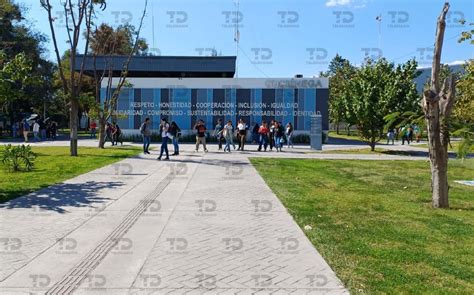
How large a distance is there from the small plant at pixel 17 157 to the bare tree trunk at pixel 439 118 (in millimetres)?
11288

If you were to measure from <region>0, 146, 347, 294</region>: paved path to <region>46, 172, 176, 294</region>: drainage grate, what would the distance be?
0.01m

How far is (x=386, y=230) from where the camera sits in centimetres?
688

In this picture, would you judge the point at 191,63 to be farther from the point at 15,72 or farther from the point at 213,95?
the point at 15,72

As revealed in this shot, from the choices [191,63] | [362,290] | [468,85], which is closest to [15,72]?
[362,290]

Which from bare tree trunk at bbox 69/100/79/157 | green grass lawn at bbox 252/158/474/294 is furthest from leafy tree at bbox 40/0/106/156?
green grass lawn at bbox 252/158/474/294

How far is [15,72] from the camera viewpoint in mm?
9969

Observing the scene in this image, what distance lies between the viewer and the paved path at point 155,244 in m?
4.64

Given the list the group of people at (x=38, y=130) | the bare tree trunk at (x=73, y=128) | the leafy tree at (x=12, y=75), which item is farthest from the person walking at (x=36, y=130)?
the leafy tree at (x=12, y=75)

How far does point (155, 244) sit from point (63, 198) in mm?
4223

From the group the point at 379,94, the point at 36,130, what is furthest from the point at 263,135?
the point at 36,130

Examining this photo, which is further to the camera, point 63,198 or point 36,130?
point 36,130

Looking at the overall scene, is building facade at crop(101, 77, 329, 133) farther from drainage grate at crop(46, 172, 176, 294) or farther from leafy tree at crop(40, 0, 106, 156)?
drainage grate at crop(46, 172, 176, 294)

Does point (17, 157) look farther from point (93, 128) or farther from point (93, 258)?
point (93, 128)

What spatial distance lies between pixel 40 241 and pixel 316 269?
3.88m
